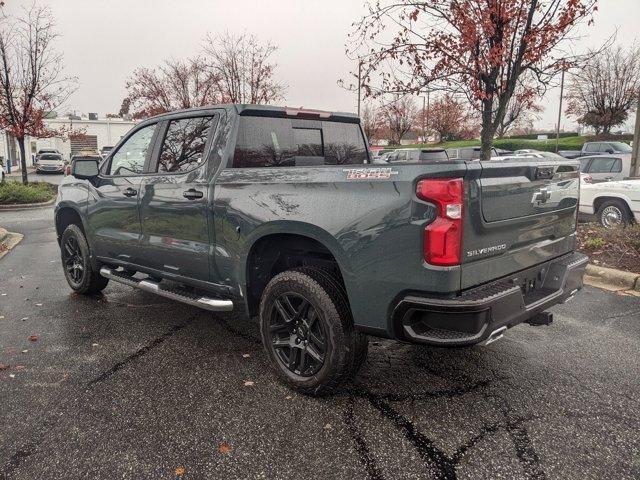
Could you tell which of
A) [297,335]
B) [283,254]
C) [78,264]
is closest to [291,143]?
[283,254]

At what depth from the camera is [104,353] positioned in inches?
157

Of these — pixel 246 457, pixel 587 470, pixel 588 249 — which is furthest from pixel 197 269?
pixel 588 249

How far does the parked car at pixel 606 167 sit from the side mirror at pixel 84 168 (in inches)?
514

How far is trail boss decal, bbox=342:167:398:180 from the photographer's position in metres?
2.69

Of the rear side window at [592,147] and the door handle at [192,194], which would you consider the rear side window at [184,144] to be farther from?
the rear side window at [592,147]

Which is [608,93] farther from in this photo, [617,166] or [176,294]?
[176,294]

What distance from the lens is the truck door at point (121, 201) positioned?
4.55 m

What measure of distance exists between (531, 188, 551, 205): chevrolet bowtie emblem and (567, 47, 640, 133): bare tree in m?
39.8

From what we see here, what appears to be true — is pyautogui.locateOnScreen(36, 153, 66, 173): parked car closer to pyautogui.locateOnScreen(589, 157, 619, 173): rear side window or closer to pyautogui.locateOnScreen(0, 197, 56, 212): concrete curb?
pyautogui.locateOnScreen(0, 197, 56, 212): concrete curb

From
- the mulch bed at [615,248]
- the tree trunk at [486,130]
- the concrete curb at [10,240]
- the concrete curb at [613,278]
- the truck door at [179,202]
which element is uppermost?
the tree trunk at [486,130]

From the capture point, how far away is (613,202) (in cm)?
910

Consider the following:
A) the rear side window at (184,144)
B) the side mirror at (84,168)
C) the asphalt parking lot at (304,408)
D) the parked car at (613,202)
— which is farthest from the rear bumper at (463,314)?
the parked car at (613,202)

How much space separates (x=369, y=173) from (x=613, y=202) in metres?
8.15

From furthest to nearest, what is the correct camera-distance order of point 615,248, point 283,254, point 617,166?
point 617,166 < point 615,248 < point 283,254
